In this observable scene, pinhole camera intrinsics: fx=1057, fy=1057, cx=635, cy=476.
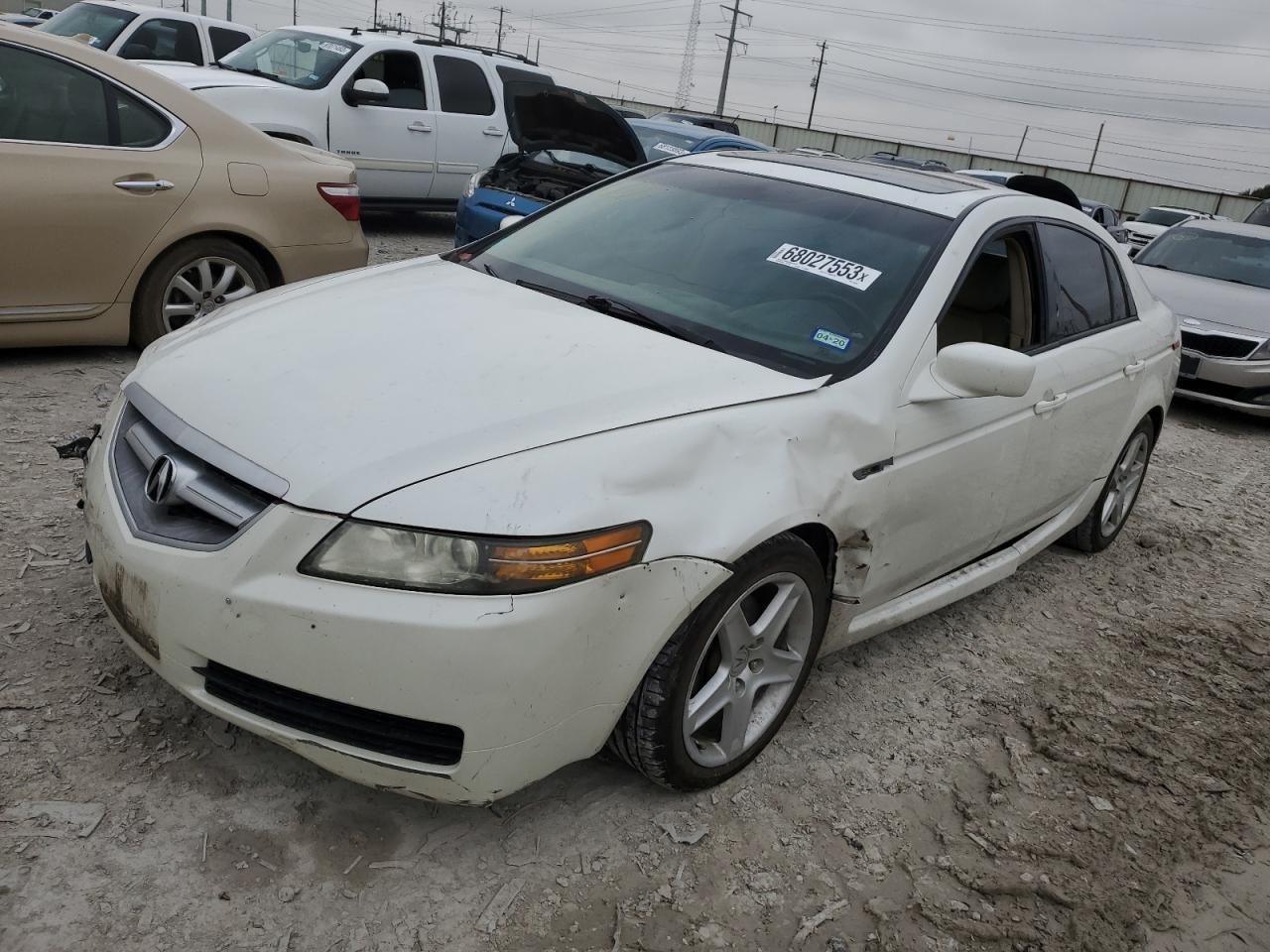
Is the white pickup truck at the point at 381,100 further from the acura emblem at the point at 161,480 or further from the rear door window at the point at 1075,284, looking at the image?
the acura emblem at the point at 161,480

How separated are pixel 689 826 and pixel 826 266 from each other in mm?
1685

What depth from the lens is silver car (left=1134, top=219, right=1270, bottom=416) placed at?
26.8ft

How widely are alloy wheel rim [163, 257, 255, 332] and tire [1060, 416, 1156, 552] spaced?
4165mm

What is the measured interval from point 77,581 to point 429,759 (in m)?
1.67

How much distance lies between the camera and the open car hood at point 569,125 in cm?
796

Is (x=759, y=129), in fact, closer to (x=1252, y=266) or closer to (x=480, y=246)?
(x=1252, y=266)

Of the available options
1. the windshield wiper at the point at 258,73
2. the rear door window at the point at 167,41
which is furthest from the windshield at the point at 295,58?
the rear door window at the point at 167,41

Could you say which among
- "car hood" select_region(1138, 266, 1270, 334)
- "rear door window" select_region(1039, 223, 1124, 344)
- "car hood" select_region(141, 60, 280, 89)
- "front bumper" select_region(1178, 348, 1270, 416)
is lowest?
"front bumper" select_region(1178, 348, 1270, 416)

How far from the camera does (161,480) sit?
2.34m

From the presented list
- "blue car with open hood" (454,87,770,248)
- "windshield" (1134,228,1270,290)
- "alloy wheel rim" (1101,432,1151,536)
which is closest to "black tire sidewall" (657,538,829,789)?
"alloy wheel rim" (1101,432,1151,536)

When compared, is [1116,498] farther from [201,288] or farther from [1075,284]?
[201,288]

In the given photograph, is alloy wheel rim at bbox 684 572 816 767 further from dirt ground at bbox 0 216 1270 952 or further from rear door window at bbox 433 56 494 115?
rear door window at bbox 433 56 494 115

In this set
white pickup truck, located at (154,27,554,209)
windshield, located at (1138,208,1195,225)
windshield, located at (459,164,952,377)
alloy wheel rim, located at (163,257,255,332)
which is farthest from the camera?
windshield, located at (1138,208,1195,225)

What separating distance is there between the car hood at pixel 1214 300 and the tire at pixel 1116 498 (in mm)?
3808
